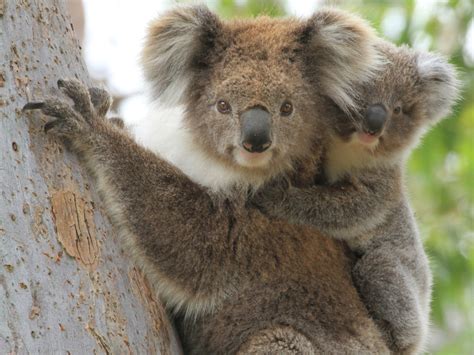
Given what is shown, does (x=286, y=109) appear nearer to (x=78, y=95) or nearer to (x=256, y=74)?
(x=256, y=74)

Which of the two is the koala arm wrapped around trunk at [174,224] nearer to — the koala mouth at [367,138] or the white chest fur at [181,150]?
the white chest fur at [181,150]

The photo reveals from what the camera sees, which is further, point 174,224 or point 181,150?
point 181,150

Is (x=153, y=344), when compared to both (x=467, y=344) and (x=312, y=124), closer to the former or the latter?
(x=312, y=124)

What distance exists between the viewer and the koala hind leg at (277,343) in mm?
3678

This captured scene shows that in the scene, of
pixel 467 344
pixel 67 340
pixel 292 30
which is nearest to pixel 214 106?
pixel 292 30

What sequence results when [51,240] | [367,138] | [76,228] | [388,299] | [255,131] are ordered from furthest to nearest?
[388,299]
[367,138]
[255,131]
[76,228]
[51,240]

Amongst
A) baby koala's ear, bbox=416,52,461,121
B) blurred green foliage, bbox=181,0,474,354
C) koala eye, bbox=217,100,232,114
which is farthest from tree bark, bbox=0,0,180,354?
blurred green foliage, bbox=181,0,474,354

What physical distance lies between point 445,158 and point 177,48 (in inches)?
183

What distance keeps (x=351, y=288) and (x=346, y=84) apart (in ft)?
3.93

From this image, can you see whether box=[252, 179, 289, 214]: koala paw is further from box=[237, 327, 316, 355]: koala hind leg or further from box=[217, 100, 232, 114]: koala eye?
box=[237, 327, 316, 355]: koala hind leg

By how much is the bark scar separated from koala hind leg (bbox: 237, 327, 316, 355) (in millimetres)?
1078

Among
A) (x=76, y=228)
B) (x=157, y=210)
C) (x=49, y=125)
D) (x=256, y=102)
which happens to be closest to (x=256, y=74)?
(x=256, y=102)

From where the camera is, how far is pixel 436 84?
5.04 metres

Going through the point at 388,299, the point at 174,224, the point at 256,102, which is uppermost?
the point at 256,102
